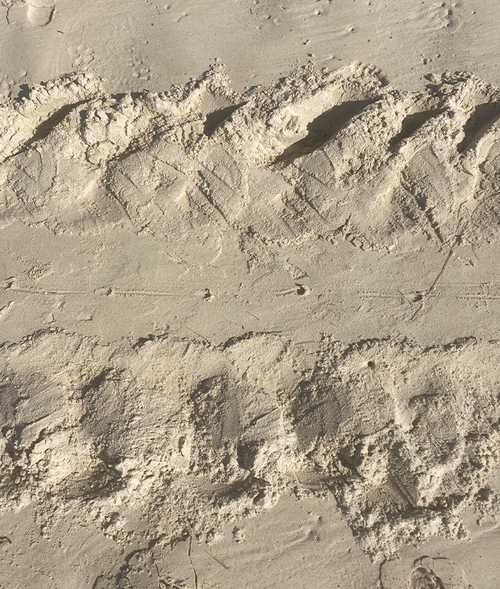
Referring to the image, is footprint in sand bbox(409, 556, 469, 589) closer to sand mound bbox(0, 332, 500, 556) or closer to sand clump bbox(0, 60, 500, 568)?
sand clump bbox(0, 60, 500, 568)

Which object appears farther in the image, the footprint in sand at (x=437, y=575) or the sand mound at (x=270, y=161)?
the sand mound at (x=270, y=161)

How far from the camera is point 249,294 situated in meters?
3.94

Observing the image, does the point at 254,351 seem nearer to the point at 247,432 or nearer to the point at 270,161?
the point at 247,432

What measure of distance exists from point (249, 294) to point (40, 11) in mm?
4198

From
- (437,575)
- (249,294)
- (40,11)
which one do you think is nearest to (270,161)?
(249,294)

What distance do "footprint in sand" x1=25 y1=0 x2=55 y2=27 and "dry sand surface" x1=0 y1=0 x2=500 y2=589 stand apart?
0.03 m

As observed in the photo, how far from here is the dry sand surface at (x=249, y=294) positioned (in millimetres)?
3475

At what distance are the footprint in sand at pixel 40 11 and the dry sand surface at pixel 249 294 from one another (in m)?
0.03

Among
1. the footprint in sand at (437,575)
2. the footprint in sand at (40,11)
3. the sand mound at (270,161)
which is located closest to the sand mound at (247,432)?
the footprint in sand at (437,575)

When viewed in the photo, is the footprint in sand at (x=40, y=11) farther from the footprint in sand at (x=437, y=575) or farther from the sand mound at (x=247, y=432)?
the footprint in sand at (x=437, y=575)

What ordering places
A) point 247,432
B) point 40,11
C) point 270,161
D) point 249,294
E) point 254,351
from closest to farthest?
1. point 247,432
2. point 254,351
3. point 249,294
4. point 270,161
5. point 40,11

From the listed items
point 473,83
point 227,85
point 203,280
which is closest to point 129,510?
point 203,280

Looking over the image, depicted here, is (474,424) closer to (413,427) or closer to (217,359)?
(413,427)

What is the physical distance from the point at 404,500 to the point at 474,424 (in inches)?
39.0
